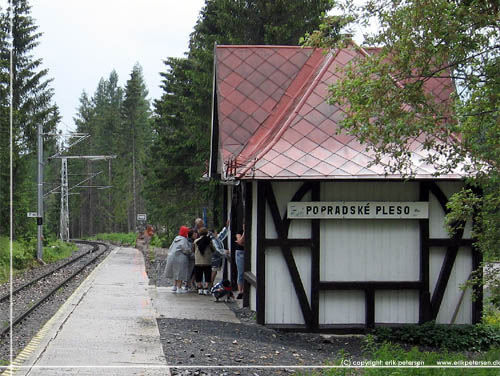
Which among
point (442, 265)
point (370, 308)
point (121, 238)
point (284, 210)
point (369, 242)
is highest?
point (284, 210)

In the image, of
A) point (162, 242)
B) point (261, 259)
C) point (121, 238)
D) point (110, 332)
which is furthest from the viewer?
point (121, 238)

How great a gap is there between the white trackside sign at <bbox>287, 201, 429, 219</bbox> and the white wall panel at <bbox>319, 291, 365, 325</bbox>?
4.53ft

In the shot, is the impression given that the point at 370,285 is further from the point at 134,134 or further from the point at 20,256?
the point at 134,134

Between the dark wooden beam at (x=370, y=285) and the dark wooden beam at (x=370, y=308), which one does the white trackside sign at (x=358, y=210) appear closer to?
the dark wooden beam at (x=370, y=285)

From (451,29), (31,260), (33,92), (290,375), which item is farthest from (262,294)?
(33,92)

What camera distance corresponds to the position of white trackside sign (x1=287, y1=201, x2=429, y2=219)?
12258mm

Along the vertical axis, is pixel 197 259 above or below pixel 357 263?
below

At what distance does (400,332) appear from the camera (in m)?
12.2

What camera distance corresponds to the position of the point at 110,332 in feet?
34.1

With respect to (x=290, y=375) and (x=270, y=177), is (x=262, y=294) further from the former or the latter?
(x=290, y=375)

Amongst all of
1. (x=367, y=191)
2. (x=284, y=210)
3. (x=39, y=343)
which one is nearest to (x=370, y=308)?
(x=367, y=191)

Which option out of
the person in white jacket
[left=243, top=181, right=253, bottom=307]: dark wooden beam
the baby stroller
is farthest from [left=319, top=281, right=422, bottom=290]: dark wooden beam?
the person in white jacket

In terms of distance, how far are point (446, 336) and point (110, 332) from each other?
5.54m

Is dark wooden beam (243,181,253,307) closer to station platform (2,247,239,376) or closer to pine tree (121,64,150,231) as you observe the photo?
station platform (2,247,239,376)
